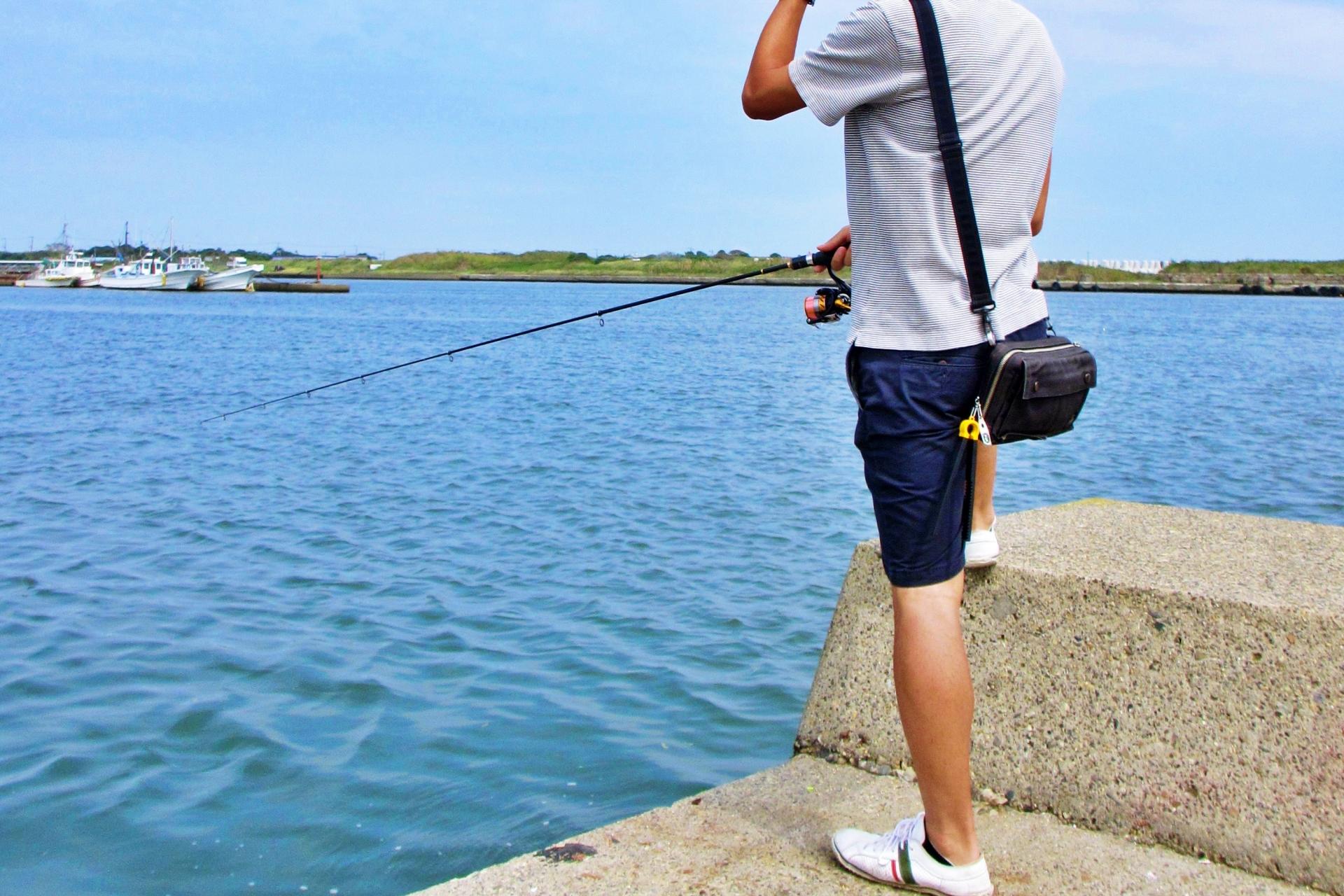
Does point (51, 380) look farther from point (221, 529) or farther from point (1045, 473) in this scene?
point (1045, 473)

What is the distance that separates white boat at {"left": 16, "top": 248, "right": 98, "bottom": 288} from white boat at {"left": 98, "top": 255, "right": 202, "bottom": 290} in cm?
478

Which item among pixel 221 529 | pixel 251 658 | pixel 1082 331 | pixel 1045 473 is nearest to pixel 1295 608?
pixel 251 658

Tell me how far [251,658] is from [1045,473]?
7441mm

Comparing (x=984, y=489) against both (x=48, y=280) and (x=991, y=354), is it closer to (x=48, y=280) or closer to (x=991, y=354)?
(x=991, y=354)

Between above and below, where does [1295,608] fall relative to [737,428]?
above

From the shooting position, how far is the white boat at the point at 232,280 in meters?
77.5

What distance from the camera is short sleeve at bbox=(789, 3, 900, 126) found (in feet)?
6.52

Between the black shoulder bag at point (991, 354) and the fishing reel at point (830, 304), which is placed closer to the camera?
the black shoulder bag at point (991, 354)

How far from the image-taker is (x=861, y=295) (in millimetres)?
2156

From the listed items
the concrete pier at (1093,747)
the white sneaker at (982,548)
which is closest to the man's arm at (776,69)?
the white sneaker at (982,548)

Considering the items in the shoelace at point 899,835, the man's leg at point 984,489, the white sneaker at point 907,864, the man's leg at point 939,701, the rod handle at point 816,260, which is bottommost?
the white sneaker at point 907,864

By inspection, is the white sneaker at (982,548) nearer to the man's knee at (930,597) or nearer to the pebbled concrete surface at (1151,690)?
the pebbled concrete surface at (1151,690)

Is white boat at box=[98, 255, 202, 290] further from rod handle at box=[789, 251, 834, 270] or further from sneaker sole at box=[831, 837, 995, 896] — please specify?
sneaker sole at box=[831, 837, 995, 896]

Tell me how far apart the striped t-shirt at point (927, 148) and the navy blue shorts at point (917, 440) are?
34 millimetres
